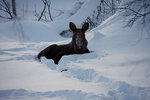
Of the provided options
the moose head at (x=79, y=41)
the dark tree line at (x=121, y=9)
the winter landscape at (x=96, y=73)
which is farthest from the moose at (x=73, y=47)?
the dark tree line at (x=121, y=9)

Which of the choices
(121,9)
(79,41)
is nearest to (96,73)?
(79,41)

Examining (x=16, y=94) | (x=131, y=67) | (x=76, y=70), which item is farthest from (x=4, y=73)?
(x=131, y=67)

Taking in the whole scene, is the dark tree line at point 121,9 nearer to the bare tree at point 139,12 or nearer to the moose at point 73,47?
the bare tree at point 139,12

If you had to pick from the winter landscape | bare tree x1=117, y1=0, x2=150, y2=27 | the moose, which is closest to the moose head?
the moose

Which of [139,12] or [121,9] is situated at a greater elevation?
[121,9]

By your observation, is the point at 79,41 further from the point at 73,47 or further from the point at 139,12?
the point at 139,12

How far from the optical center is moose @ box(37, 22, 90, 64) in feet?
17.7

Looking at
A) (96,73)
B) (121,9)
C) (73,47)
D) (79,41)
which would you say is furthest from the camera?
(121,9)

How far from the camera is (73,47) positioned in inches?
227

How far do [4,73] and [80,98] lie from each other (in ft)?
6.29

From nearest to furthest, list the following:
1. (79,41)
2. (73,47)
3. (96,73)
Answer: (96,73)
(79,41)
(73,47)

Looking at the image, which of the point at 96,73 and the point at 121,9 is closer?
the point at 96,73

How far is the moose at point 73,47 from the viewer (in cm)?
540

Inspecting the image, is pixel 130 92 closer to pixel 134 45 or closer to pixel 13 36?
pixel 134 45
